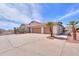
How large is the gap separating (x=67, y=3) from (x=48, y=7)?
0.31 m

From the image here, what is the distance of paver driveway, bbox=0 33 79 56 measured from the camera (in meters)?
2.72

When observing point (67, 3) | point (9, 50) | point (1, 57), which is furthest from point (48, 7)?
point (1, 57)

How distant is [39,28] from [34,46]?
327 millimetres

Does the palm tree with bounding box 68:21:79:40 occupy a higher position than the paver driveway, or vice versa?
the palm tree with bounding box 68:21:79:40

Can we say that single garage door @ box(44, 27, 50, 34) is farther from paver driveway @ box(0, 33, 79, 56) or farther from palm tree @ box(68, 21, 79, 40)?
palm tree @ box(68, 21, 79, 40)

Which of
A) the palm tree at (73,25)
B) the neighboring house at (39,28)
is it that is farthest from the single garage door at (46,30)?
the palm tree at (73,25)

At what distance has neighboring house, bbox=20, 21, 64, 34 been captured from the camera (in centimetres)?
284

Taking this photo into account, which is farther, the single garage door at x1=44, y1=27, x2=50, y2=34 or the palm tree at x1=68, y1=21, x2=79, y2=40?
the single garage door at x1=44, y1=27, x2=50, y2=34

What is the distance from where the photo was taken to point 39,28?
2904 millimetres

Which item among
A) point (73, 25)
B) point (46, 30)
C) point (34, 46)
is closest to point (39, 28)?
point (46, 30)

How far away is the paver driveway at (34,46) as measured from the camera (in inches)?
107

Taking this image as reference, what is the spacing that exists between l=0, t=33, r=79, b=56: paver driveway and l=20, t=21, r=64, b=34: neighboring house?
98 mm

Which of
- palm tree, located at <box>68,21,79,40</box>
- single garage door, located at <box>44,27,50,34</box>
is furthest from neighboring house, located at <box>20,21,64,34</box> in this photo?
palm tree, located at <box>68,21,79,40</box>

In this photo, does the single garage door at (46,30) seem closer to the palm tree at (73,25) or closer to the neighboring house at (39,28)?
the neighboring house at (39,28)
